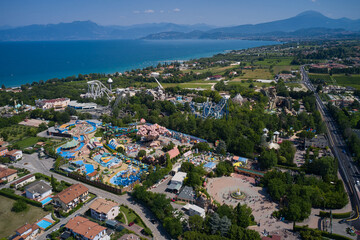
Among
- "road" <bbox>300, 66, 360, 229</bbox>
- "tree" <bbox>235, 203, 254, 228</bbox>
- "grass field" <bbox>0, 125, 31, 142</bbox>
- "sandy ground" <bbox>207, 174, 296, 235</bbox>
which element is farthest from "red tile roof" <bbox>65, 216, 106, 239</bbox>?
"grass field" <bbox>0, 125, 31, 142</bbox>

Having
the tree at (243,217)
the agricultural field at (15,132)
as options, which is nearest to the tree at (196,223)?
the tree at (243,217)

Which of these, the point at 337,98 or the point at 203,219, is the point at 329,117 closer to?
the point at 337,98

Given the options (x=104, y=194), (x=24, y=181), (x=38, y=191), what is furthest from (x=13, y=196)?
(x=104, y=194)

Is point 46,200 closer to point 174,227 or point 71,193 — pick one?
point 71,193

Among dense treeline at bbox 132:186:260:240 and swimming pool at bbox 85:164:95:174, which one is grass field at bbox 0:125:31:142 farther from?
dense treeline at bbox 132:186:260:240

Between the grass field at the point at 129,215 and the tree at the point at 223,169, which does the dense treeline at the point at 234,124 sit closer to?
the tree at the point at 223,169
